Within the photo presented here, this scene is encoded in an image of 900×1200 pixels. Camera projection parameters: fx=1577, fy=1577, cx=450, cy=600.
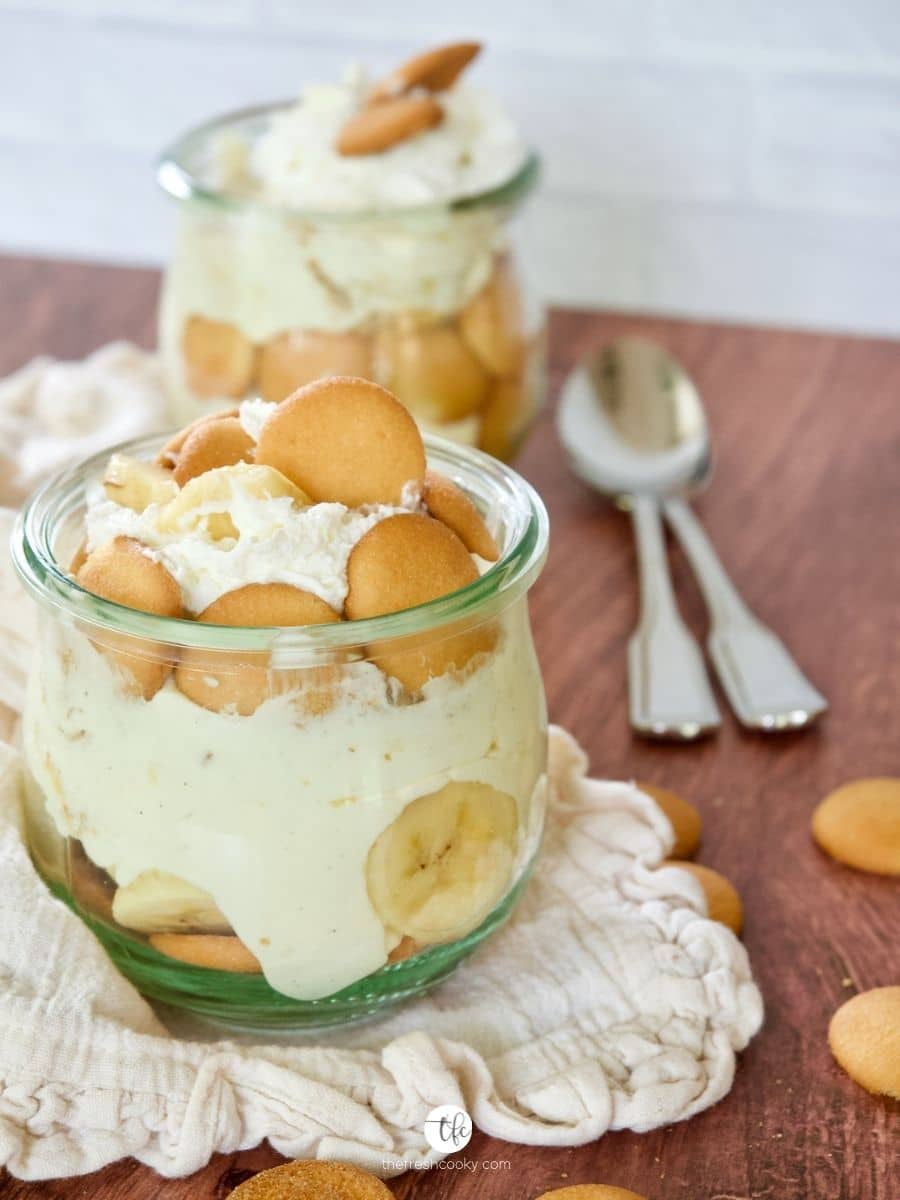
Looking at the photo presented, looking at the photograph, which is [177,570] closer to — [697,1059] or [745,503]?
[697,1059]

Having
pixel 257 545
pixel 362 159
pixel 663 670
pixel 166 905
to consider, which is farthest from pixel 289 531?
pixel 362 159

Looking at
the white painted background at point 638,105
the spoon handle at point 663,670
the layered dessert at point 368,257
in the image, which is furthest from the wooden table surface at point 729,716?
the white painted background at point 638,105

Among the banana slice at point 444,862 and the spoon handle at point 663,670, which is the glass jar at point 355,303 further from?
the banana slice at point 444,862

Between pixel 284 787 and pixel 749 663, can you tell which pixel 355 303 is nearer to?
pixel 749 663

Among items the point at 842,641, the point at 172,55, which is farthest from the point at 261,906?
the point at 172,55

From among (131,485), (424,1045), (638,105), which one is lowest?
(638,105)
